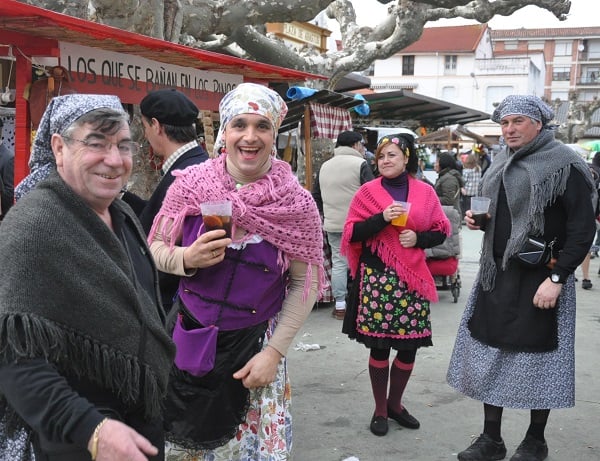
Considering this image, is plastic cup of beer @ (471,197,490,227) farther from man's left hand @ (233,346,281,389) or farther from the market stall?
→ the market stall

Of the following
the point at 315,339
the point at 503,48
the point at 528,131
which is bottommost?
the point at 315,339

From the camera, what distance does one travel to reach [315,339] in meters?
6.51

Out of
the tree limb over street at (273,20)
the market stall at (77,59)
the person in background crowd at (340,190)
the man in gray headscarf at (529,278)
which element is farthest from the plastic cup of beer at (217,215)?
the person in background crowd at (340,190)

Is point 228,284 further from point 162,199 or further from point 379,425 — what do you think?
point 379,425

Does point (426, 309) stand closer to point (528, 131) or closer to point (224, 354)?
point (528, 131)

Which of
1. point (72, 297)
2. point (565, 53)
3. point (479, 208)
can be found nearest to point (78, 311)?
point (72, 297)

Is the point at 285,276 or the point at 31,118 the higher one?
the point at 31,118

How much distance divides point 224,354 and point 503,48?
84563mm

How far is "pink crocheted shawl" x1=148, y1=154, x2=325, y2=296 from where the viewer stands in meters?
2.57

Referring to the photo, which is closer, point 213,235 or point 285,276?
point 213,235

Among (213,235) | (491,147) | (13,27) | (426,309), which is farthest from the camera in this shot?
(491,147)

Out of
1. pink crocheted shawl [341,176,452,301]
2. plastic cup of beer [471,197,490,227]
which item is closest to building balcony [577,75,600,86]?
pink crocheted shawl [341,176,452,301]

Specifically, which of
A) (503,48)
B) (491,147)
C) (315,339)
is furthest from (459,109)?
(503,48)

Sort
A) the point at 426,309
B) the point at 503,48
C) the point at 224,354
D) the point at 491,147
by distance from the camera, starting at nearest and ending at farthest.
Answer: the point at 224,354
the point at 426,309
the point at 491,147
the point at 503,48
